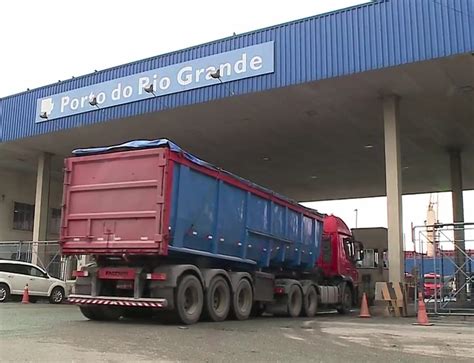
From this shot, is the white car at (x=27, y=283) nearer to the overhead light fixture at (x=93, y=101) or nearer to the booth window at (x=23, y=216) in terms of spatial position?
the overhead light fixture at (x=93, y=101)

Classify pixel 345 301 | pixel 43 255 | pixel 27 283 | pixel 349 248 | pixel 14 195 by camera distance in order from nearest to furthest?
pixel 345 301 → pixel 349 248 → pixel 27 283 → pixel 43 255 → pixel 14 195

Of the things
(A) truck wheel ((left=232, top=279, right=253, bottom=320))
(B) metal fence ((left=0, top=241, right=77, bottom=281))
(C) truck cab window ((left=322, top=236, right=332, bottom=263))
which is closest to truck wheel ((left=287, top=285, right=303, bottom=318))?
(A) truck wheel ((left=232, top=279, right=253, bottom=320))

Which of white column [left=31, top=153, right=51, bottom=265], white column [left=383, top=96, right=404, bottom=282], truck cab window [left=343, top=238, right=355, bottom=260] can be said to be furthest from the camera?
white column [left=31, top=153, right=51, bottom=265]

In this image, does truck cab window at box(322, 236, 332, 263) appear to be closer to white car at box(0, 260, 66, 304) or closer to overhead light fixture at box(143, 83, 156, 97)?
overhead light fixture at box(143, 83, 156, 97)

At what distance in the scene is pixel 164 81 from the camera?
68.0 feet

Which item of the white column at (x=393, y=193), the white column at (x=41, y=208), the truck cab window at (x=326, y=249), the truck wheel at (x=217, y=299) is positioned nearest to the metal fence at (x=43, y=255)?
the white column at (x=41, y=208)

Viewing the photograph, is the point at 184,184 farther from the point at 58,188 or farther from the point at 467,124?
the point at 58,188

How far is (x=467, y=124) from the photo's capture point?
2262 centimetres

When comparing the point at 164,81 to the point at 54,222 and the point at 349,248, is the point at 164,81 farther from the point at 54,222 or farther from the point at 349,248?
the point at 54,222

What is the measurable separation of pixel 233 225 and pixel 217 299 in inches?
72.7

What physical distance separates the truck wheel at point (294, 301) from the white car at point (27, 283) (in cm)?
1016

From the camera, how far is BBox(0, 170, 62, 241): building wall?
33.1 m

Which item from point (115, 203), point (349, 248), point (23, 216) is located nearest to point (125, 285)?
point (115, 203)

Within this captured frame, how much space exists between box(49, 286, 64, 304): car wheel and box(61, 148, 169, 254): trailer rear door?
398 inches
